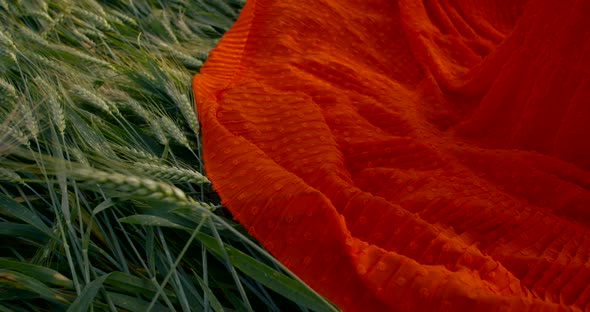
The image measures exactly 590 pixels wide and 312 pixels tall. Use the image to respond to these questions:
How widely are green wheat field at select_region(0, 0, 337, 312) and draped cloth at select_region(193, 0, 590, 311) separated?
7 centimetres

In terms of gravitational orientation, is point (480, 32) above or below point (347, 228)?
above

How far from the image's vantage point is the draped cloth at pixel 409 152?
0.74 m

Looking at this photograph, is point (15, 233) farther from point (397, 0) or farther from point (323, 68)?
point (397, 0)

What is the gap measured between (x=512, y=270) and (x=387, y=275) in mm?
180

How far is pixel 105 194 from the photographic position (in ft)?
2.54

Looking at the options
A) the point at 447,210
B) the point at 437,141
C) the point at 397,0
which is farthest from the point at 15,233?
the point at 397,0

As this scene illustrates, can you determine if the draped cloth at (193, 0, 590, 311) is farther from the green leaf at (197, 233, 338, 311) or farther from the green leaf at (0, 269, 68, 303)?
the green leaf at (0, 269, 68, 303)

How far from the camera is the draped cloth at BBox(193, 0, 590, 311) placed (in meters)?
0.74

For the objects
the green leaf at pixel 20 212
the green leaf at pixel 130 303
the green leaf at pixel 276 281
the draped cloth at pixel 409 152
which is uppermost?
the draped cloth at pixel 409 152

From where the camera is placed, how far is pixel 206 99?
1125 millimetres

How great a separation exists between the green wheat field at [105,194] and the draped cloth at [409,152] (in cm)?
7

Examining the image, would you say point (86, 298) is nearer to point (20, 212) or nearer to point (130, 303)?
point (130, 303)

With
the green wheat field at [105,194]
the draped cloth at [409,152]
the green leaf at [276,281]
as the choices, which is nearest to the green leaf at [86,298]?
the green wheat field at [105,194]

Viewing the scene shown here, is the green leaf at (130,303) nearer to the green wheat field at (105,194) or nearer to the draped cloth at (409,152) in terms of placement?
the green wheat field at (105,194)
